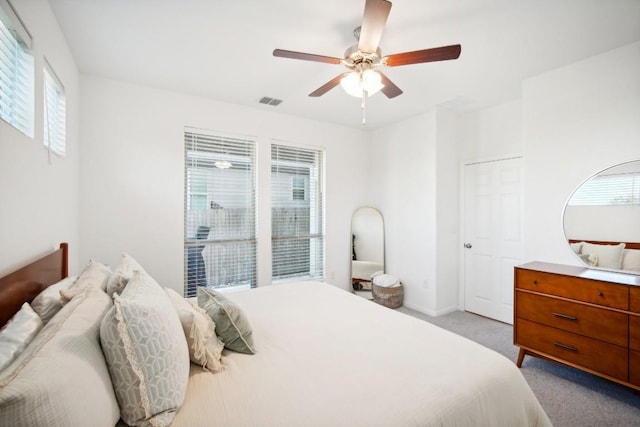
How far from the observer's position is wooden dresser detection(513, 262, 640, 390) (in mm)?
1956

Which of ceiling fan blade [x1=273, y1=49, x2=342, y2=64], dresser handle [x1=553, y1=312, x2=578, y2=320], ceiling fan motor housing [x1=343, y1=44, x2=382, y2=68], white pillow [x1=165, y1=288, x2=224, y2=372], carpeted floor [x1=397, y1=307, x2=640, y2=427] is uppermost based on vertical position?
ceiling fan motor housing [x1=343, y1=44, x2=382, y2=68]

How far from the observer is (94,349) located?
3.00 feet

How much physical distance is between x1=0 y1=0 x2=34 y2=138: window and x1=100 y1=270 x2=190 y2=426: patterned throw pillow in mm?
1066

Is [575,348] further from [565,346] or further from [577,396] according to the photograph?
[577,396]

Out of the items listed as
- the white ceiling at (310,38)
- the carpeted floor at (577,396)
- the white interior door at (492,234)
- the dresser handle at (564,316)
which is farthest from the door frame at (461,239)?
the dresser handle at (564,316)

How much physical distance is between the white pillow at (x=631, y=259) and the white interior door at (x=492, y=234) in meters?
1.11

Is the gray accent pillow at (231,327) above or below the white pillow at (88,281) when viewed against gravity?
below

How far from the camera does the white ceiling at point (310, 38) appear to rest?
188 cm

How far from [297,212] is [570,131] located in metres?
3.13

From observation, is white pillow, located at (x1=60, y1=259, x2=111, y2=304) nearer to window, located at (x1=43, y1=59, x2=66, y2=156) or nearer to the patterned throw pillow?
the patterned throw pillow

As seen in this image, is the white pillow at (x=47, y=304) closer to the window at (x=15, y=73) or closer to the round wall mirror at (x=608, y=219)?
the window at (x=15, y=73)

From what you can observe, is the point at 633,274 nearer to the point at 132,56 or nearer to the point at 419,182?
the point at 419,182

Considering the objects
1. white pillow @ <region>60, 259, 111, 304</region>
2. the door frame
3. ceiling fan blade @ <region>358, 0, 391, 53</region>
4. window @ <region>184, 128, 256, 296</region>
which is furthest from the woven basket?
white pillow @ <region>60, 259, 111, 304</region>

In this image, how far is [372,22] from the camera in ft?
5.24
